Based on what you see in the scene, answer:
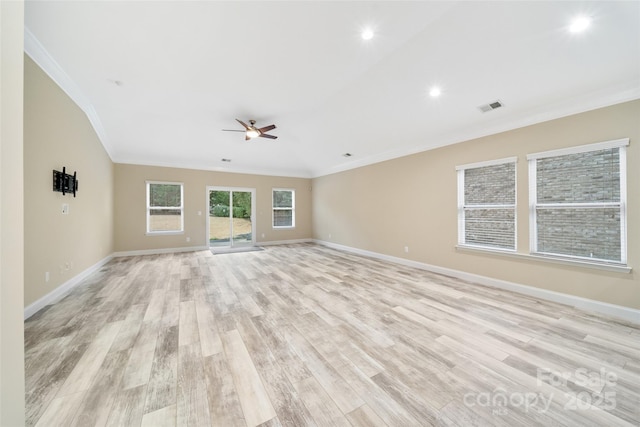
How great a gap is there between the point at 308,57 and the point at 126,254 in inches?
268

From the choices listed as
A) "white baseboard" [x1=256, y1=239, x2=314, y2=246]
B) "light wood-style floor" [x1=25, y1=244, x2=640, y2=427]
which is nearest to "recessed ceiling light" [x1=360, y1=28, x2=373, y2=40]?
"light wood-style floor" [x1=25, y1=244, x2=640, y2=427]

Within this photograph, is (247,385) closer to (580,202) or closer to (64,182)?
(64,182)

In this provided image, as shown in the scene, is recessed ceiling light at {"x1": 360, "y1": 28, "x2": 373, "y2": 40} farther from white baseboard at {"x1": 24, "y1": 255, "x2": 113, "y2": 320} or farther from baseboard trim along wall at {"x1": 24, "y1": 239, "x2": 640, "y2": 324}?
white baseboard at {"x1": 24, "y1": 255, "x2": 113, "y2": 320}

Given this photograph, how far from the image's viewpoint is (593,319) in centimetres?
266

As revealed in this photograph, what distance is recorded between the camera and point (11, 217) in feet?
2.99

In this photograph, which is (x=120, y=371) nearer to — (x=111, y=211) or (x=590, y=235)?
(x=590, y=235)

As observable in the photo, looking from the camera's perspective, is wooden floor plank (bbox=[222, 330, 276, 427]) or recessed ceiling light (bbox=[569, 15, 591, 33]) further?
recessed ceiling light (bbox=[569, 15, 591, 33])

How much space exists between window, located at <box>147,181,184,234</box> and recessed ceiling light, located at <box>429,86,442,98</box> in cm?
697

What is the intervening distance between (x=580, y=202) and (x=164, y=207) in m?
8.93

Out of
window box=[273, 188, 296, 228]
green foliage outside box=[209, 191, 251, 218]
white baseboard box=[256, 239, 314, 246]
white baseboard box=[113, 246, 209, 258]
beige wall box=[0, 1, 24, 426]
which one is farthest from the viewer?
window box=[273, 188, 296, 228]

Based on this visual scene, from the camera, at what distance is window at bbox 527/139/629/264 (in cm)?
278

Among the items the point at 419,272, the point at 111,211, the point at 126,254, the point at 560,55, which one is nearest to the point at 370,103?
the point at 560,55

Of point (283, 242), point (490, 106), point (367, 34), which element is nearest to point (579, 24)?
point (490, 106)

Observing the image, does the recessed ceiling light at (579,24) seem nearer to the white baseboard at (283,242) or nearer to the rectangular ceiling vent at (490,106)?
the rectangular ceiling vent at (490,106)
